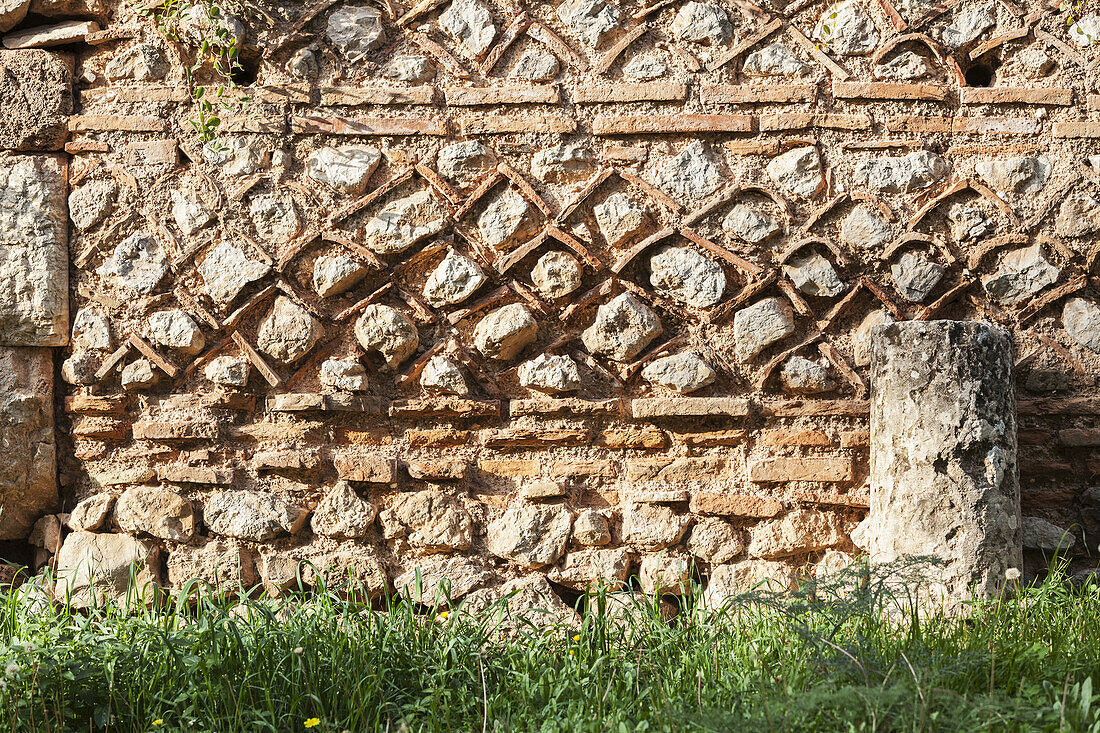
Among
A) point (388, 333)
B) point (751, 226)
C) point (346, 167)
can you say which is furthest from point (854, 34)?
point (388, 333)

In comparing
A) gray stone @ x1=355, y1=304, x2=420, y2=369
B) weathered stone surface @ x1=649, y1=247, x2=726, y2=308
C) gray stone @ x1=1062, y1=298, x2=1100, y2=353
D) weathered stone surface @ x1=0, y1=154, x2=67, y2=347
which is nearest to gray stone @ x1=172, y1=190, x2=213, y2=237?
weathered stone surface @ x1=0, y1=154, x2=67, y2=347

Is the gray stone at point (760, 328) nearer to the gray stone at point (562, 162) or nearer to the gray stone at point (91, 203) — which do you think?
the gray stone at point (562, 162)

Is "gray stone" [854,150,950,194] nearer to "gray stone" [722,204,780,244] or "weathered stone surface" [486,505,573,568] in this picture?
"gray stone" [722,204,780,244]

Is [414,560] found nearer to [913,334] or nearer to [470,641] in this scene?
[470,641]

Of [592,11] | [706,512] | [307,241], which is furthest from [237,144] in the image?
[706,512]

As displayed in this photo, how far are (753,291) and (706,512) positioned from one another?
2.91 feet

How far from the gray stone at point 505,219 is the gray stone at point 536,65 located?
0.48 m

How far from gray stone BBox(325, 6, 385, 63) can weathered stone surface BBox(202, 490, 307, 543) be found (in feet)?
5.89

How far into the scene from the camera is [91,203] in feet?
10.1

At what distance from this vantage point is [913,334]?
2664mm

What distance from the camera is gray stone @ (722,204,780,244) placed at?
3055 mm

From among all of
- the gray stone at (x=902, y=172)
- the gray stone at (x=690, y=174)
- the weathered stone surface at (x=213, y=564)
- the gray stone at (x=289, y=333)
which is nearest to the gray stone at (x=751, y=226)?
the gray stone at (x=690, y=174)

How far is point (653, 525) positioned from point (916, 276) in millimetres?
1426

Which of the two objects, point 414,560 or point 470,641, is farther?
point 414,560
